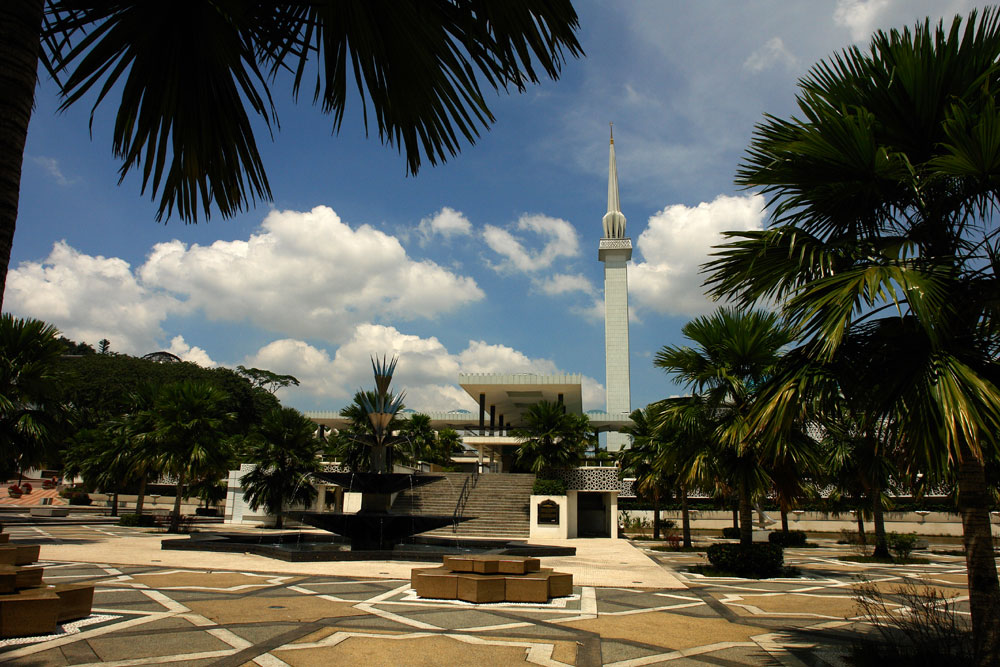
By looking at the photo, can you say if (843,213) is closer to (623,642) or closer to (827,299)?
(827,299)

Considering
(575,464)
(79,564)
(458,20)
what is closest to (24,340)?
(79,564)

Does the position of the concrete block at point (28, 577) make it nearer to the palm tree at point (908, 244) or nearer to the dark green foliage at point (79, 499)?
the palm tree at point (908, 244)

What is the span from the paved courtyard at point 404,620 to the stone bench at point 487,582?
0.23 meters

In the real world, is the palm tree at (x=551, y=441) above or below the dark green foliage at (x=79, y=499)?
above

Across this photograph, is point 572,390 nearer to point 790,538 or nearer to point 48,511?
point 790,538

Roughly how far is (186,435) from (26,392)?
27.1 feet

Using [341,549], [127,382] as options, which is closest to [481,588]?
[341,549]

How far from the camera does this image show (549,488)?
96.1ft

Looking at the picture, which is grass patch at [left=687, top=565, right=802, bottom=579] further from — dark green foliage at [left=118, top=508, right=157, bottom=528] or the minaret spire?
the minaret spire

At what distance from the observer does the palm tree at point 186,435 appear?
24.2 meters

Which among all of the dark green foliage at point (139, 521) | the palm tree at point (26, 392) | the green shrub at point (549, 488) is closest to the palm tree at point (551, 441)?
the green shrub at point (549, 488)

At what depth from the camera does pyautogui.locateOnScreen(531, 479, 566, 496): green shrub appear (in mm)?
29234

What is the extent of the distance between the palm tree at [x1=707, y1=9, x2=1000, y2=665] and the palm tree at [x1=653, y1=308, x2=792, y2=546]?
7.74 m

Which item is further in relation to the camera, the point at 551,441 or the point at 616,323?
the point at 616,323
